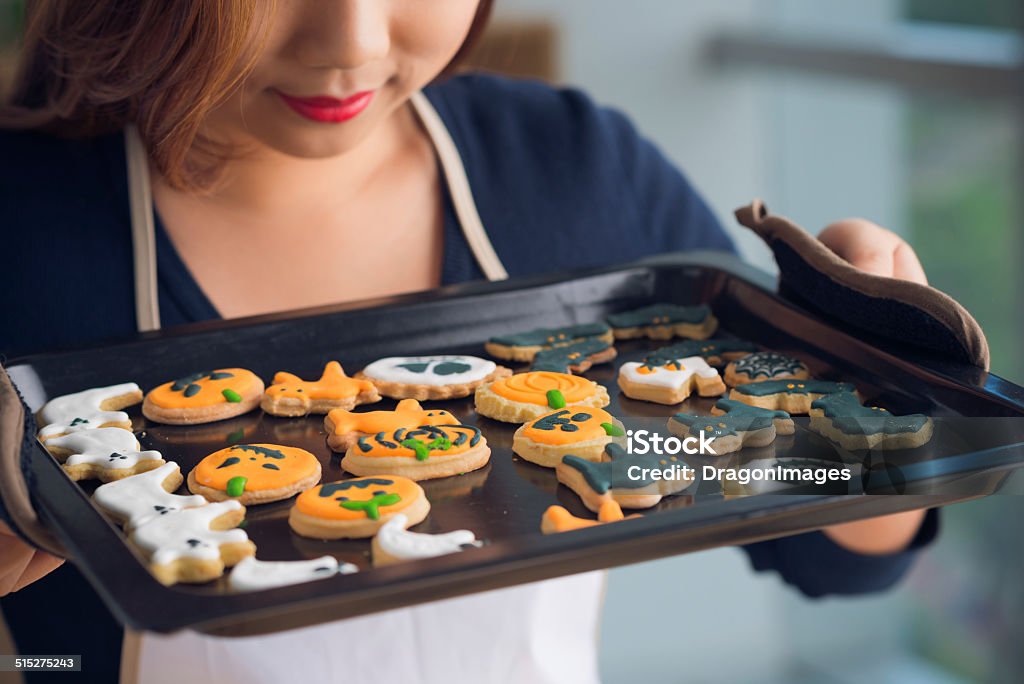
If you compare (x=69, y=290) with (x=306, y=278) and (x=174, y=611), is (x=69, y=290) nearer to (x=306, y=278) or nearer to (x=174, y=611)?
(x=306, y=278)

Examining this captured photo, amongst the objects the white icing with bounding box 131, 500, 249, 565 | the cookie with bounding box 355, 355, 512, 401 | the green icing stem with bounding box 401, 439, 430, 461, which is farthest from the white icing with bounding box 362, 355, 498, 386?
the white icing with bounding box 131, 500, 249, 565

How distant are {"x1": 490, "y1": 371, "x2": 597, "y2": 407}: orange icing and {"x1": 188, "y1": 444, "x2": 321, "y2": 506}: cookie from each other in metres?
0.14

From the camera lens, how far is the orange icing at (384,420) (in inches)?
28.1

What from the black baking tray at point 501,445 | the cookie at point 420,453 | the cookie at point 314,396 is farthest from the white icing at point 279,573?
the cookie at point 314,396

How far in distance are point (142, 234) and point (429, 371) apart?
32 cm

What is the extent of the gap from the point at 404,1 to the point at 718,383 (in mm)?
333

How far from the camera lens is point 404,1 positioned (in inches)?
30.7

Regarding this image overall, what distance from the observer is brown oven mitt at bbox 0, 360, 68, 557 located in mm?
542

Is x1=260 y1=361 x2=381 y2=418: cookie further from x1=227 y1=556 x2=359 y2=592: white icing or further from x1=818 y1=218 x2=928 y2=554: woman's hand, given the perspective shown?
x1=818 y1=218 x2=928 y2=554: woman's hand

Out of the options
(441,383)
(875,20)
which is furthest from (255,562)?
(875,20)

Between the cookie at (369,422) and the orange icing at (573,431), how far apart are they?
57 mm

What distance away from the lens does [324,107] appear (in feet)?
2.64

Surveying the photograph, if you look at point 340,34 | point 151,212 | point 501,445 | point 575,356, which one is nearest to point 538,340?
point 575,356

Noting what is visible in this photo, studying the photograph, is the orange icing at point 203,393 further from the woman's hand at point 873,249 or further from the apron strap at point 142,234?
the woman's hand at point 873,249
